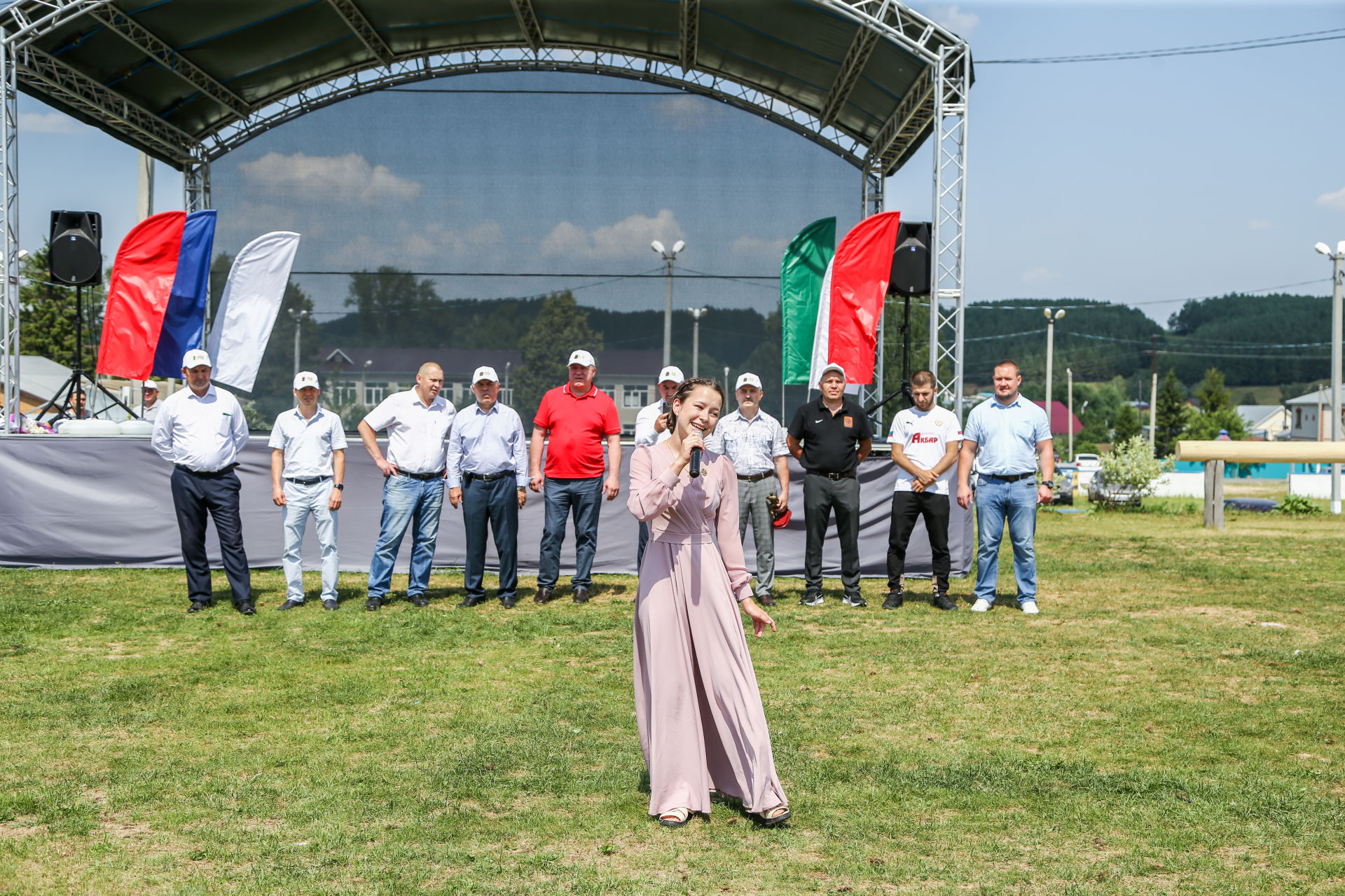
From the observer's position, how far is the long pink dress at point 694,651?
412cm

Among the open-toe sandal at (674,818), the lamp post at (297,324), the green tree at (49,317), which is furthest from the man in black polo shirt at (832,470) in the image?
the green tree at (49,317)

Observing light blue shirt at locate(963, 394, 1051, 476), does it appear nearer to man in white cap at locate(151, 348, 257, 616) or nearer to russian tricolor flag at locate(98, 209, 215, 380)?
man in white cap at locate(151, 348, 257, 616)

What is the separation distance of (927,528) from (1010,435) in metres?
1.06

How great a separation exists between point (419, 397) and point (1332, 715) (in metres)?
6.55

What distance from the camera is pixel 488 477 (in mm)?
8914

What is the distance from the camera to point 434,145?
587 inches

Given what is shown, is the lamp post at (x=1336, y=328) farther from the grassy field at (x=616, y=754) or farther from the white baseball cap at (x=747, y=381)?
the white baseball cap at (x=747, y=381)

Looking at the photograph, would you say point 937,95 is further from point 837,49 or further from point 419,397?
point 419,397

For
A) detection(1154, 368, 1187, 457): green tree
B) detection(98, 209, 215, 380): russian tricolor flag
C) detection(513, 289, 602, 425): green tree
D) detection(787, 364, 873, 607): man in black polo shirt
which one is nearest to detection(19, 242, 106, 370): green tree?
detection(513, 289, 602, 425): green tree

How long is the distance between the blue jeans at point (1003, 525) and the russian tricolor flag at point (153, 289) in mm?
8324

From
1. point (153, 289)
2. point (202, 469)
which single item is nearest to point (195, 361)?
point (202, 469)

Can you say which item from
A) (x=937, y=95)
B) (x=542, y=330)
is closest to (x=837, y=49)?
(x=937, y=95)

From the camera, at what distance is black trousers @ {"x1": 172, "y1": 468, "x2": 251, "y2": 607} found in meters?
8.48

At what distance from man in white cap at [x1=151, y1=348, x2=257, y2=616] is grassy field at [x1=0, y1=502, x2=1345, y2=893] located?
43 cm
